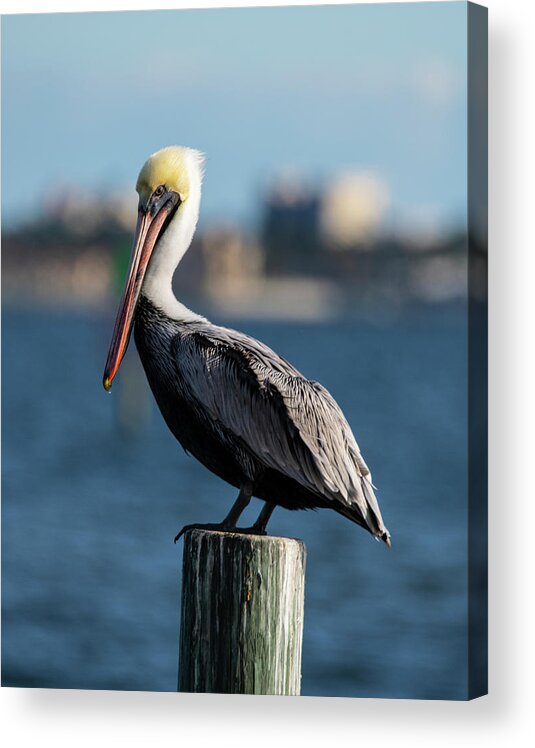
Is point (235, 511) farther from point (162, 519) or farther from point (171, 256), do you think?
point (171, 256)

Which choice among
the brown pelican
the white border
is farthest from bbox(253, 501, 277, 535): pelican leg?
the white border

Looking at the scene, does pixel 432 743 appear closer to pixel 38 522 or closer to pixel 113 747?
pixel 113 747

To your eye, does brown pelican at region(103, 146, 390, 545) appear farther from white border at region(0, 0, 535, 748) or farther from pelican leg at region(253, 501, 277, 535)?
white border at region(0, 0, 535, 748)

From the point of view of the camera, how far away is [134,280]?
5062 mm

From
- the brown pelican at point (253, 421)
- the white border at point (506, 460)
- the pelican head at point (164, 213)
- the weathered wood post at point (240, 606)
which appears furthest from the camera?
the pelican head at point (164, 213)

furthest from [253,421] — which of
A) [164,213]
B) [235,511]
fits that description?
[164,213]

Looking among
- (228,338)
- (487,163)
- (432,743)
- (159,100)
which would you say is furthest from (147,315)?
(432,743)

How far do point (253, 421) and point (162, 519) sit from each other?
678 millimetres

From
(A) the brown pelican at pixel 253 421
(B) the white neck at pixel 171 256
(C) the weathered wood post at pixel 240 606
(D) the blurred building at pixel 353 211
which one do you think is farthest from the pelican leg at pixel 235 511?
(D) the blurred building at pixel 353 211

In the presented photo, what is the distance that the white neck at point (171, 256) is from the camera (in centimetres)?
502

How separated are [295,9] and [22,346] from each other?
1.41 m

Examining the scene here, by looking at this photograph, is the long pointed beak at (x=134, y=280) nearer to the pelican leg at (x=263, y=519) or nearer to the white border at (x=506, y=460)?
the pelican leg at (x=263, y=519)

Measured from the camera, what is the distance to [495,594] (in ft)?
16.3

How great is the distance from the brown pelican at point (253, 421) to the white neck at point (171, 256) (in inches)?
2.1
